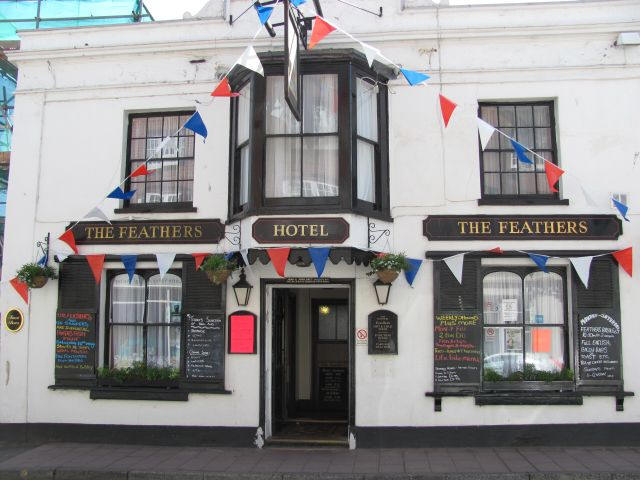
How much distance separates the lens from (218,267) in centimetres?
900

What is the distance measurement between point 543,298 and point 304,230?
385cm

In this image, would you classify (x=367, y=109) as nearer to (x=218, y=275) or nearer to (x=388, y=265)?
(x=388, y=265)

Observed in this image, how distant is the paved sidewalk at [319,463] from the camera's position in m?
7.79

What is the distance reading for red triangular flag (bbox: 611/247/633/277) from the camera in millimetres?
9047

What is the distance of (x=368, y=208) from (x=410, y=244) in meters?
0.85

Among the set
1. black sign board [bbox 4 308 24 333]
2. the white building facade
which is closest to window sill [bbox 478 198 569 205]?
the white building facade

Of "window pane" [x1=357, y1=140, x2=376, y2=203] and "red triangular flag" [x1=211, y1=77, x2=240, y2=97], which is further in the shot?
"window pane" [x1=357, y1=140, x2=376, y2=203]

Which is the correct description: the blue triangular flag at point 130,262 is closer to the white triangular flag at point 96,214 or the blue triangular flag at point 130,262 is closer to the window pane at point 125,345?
the white triangular flag at point 96,214

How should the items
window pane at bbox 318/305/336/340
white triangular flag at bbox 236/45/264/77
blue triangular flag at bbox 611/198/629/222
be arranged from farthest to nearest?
1. window pane at bbox 318/305/336/340
2. blue triangular flag at bbox 611/198/629/222
3. white triangular flag at bbox 236/45/264/77

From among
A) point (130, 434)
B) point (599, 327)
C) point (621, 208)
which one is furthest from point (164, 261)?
point (621, 208)

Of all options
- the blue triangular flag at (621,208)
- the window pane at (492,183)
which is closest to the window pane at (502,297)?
the window pane at (492,183)

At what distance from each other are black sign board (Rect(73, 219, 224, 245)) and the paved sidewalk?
3.21m

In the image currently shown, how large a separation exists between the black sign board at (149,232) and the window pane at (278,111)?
1.76 metres

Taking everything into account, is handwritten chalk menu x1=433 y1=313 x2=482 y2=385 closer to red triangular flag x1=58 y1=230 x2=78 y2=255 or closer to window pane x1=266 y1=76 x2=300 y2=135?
window pane x1=266 y1=76 x2=300 y2=135
